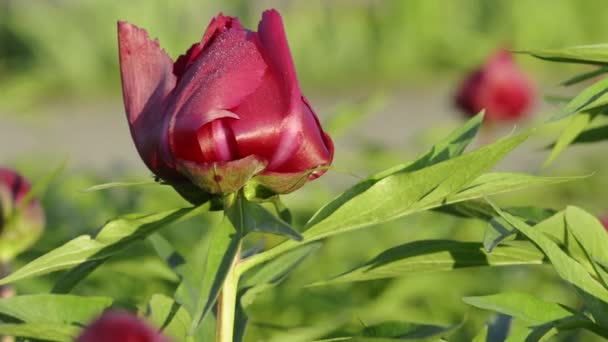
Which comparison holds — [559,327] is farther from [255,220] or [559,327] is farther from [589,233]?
[255,220]

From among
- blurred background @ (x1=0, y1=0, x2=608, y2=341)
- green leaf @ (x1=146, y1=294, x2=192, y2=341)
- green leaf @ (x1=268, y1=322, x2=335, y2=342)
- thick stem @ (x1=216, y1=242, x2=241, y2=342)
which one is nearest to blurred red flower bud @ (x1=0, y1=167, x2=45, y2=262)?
green leaf @ (x1=268, y1=322, x2=335, y2=342)

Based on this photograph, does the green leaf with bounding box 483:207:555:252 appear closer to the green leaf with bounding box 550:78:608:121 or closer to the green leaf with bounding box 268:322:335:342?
the green leaf with bounding box 550:78:608:121

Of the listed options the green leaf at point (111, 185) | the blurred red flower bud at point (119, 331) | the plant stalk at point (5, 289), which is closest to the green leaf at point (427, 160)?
the green leaf at point (111, 185)

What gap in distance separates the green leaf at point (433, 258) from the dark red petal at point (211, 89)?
0.14m

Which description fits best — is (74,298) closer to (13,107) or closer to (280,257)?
(280,257)

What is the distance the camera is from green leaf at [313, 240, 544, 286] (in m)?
0.89

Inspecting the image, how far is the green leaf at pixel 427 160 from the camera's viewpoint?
86 centimetres

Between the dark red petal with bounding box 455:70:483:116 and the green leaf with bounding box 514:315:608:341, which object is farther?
the dark red petal with bounding box 455:70:483:116

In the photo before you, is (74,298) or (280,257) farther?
(280,257)

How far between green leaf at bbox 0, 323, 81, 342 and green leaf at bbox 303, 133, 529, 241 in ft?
0.53

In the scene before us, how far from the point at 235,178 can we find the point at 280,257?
0.17 metres

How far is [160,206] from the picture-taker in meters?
2.61

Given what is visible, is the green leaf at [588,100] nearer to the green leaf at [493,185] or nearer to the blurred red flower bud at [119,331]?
the green leaf at [493,185]

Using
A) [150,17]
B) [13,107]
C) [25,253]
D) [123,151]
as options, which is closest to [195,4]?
[150,17]
